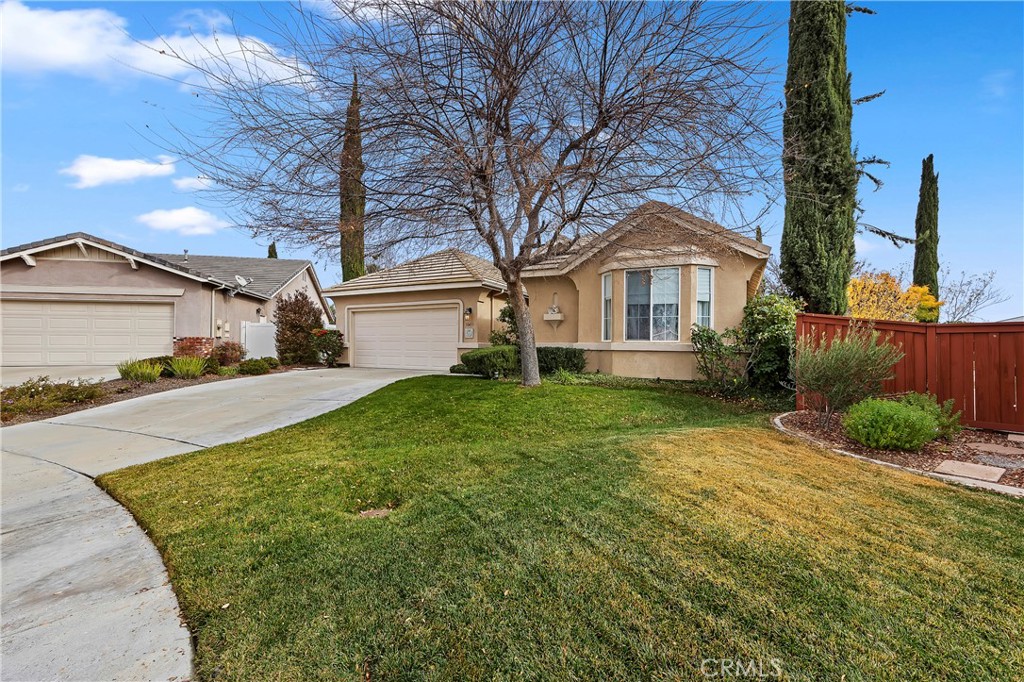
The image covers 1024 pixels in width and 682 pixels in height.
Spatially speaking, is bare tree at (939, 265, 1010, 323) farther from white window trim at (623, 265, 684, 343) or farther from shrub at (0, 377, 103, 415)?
shrub at (0, 377, 103, 415)

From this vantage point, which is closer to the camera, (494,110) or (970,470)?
(970,470)

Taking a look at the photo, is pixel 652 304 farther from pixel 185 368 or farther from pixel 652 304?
pixel 185 368

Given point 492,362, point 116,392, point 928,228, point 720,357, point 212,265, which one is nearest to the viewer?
point 720,357

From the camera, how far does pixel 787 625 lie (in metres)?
2.16

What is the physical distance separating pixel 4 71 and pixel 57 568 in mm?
6959

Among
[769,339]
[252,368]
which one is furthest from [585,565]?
[252,368]

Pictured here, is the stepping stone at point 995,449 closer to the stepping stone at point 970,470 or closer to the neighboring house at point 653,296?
the stepping stone at point 970,470

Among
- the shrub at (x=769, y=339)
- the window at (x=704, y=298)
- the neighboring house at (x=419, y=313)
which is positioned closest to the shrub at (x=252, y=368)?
the neighboring house at (x=419, y=313)

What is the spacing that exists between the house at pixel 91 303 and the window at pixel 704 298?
1563 cm

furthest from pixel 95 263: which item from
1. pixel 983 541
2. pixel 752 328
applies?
pixel 983 541

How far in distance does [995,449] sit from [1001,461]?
626mm

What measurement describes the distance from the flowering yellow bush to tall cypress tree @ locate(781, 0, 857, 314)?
6.40m

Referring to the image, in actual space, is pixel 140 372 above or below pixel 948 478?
above

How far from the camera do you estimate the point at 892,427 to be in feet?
17.3
